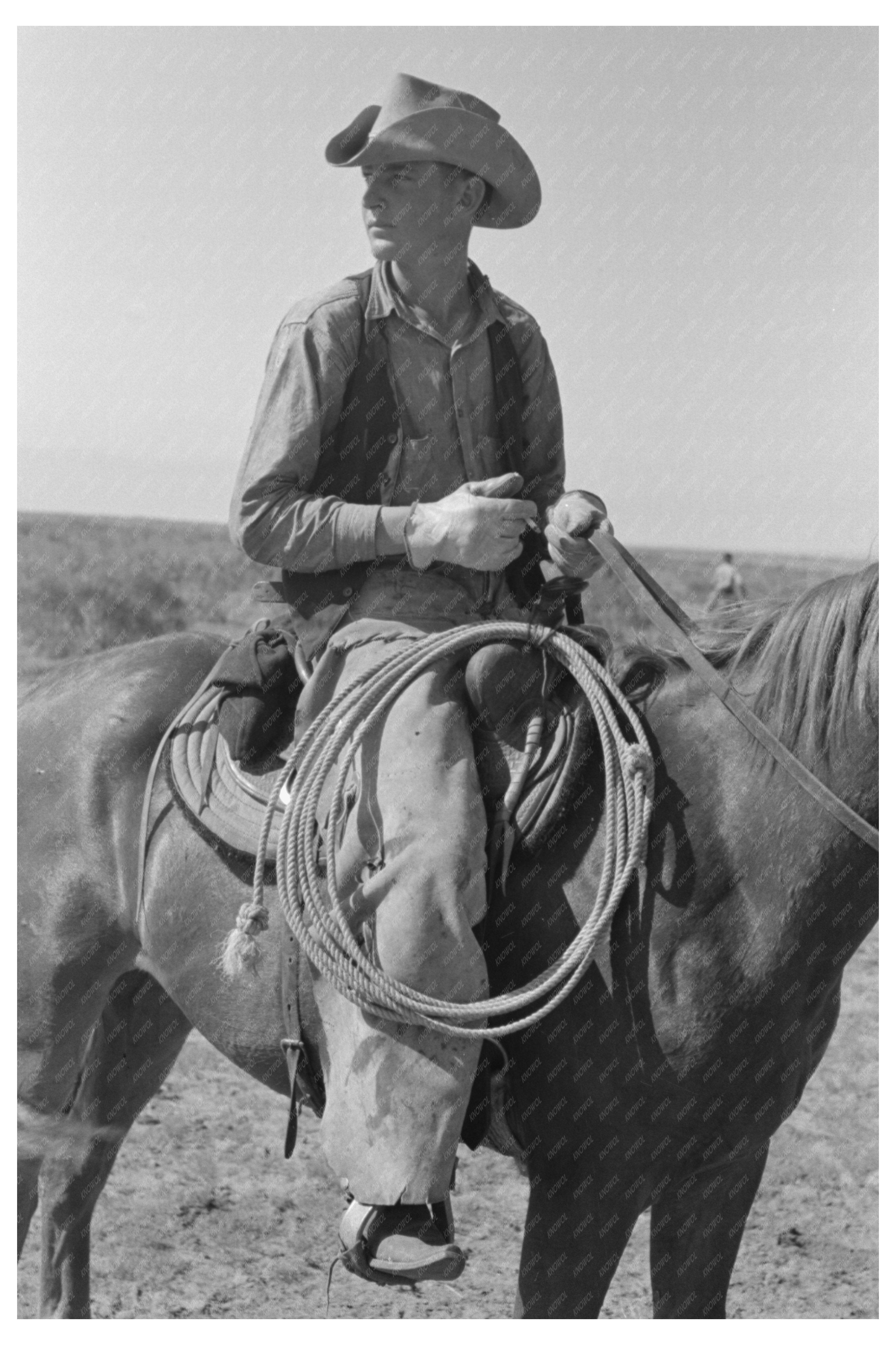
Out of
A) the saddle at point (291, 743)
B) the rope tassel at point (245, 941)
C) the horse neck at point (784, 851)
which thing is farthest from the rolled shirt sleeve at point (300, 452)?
the horse neck at point (784, 851)

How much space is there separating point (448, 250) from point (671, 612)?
995 mm

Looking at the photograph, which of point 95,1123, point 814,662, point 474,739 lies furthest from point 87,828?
point 814,662

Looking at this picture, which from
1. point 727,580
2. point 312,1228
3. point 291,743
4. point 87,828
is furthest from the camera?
point 727,580

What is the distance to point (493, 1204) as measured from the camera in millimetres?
4895

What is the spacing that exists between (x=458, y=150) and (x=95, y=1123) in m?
2.83

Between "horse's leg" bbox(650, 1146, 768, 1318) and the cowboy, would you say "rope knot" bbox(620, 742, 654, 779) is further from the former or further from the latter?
"horse's leg" bbox(650, 1146, 768, 1318)

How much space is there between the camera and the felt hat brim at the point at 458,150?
2926 mm

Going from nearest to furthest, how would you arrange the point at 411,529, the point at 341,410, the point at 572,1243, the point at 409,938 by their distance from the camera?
the point at 409,938, the point at 572,1243, the point at 411,529, the point at 341,410

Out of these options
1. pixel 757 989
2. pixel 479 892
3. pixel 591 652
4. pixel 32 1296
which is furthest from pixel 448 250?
pixel 32 1296

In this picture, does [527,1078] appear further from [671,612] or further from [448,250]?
[448,250]

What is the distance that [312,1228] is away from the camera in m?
4.72

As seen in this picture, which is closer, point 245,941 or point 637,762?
point 637,762

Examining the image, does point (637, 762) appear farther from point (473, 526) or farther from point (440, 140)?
point (440, 140)

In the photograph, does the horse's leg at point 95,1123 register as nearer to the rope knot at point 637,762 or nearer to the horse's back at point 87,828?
the horse's back at point 87,828
